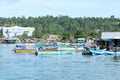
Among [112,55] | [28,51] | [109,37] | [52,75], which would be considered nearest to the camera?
[52,75]

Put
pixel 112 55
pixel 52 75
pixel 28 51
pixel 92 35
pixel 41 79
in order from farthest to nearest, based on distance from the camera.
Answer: pixel 92 35, pixel 28 51, pixel 112 55, pixel 52 75, pixel 41 79

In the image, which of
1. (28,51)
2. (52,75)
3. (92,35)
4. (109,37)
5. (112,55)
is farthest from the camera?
(92,35)

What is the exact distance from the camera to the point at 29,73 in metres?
44.0

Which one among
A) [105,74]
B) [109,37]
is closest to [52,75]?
[105,74]

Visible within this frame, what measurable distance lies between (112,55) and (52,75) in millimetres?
34476

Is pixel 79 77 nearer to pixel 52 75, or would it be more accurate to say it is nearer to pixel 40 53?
pixel 52 75

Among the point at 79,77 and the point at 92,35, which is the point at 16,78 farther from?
the point at 92,35

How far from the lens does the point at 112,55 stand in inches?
2953

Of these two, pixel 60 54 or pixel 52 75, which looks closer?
pixel 52 75

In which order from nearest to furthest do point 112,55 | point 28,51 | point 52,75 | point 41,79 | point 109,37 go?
point 41,79, point 52,75, point 112,55, point 28,51, point 109,37

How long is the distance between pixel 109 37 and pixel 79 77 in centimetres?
5937

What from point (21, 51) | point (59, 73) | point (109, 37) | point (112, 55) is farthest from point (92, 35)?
point (59, 73)

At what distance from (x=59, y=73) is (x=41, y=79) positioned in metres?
5.45

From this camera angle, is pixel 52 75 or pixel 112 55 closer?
pixel 52 75
